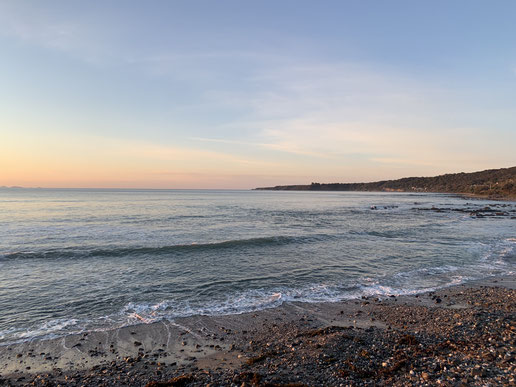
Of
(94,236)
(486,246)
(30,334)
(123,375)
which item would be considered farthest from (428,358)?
(94,236)

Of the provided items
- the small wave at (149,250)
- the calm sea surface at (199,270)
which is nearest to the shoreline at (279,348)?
the calm sea surface at (199,270)

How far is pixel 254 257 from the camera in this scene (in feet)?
71.5

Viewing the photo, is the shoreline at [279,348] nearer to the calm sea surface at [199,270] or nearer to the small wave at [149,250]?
the calm sea surface at [199,270]

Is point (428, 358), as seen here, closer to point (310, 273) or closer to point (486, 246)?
point (310, 273)

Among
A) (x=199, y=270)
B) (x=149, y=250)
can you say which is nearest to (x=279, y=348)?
(x=199, y=270)

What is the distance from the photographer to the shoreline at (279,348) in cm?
736

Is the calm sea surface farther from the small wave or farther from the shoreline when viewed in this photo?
the shoreline

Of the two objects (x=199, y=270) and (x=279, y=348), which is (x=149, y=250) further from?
(x=279, y=348)

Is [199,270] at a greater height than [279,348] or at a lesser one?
lesser

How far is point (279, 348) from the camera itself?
8906 mm

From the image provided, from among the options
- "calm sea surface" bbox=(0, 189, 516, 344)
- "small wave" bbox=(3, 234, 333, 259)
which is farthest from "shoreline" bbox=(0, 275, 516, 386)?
"small wave" bbox=(3, 234, 333, 259)

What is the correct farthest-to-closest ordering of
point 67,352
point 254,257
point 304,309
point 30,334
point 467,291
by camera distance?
point 254,257, point 467,291, point 304,309, point 30,334, point 67,352

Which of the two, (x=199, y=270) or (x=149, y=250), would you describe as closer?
(x=199, y=270)

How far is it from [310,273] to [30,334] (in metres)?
13.2
